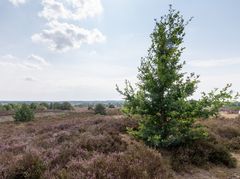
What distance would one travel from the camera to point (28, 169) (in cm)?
580

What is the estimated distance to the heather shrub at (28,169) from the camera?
5727 mm

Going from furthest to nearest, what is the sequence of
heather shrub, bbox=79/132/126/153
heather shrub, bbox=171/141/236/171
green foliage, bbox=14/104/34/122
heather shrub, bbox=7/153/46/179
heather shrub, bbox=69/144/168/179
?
green foliage, bbox=14/104/34/122, heather shrub, bbox=171/141/236/171, heather shrub, bbox=79/132/126/153, heather shrub, bbox=7/153/46/179, heather shrub, bbox=69/144/168/179

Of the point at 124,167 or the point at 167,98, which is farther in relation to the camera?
the point at 167,98

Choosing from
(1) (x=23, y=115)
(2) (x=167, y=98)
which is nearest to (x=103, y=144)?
(2) (x=167, y=98)

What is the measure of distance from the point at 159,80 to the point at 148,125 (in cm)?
152

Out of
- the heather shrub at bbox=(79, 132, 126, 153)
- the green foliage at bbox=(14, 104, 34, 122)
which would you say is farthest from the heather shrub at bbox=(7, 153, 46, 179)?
the green foliage at bbox=(14, 104, 34, 122)

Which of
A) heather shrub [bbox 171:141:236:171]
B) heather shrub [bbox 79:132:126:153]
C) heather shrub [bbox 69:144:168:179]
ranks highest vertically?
heather shrub [bbox 79:132:126:153]

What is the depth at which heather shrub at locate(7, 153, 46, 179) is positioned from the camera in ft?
18.8

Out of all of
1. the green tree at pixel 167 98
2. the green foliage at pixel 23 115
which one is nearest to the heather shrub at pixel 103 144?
the green tree at pixel 167 98

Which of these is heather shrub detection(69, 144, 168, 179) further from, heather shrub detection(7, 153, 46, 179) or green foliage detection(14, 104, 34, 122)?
green foliage detection(14, 104, 34, 122)

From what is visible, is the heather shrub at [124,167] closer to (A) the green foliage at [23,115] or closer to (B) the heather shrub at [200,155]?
(B) the heather shrub at [200,155]

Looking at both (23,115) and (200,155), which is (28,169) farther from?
(23,115)

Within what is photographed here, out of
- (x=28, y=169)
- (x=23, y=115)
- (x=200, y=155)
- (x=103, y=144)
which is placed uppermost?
(x=23, y=115)

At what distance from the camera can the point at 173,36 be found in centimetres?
953
